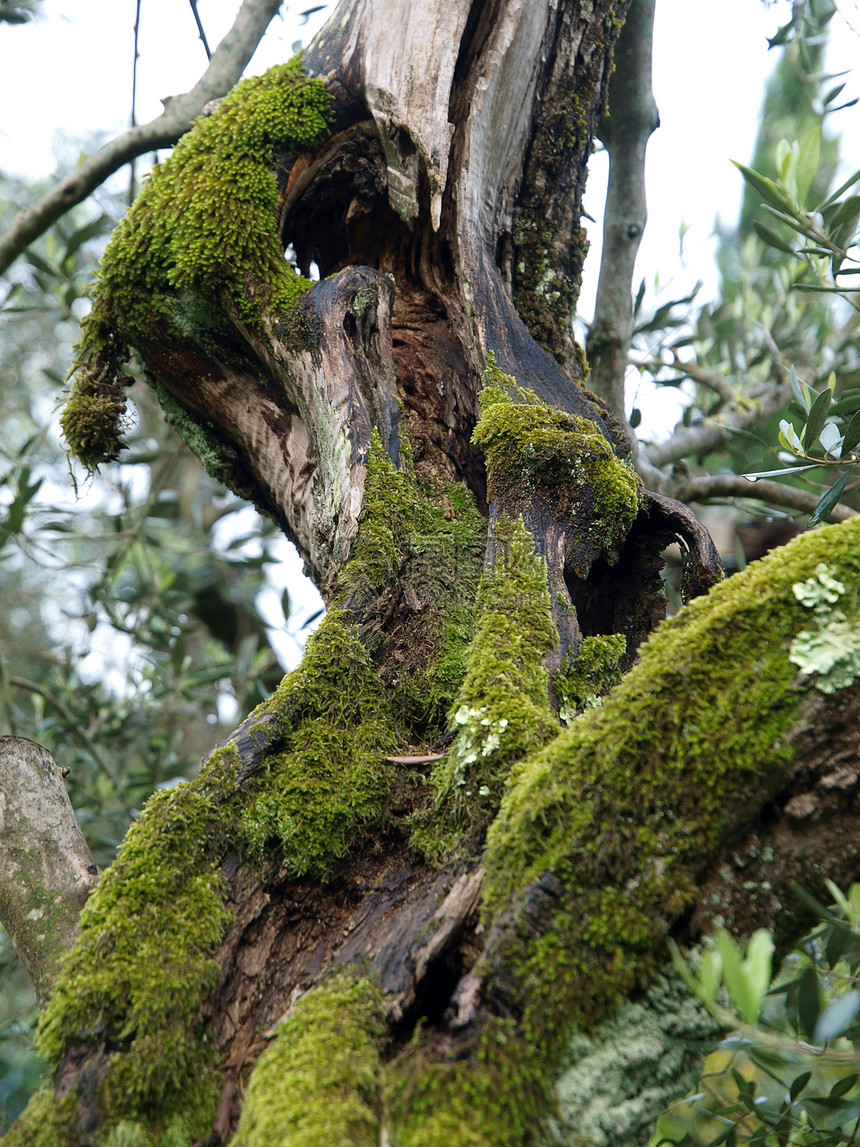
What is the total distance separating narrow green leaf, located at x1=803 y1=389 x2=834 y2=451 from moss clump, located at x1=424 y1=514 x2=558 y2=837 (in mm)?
792

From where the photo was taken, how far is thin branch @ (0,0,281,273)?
11.6 feet

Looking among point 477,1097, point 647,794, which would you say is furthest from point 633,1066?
point 647,794

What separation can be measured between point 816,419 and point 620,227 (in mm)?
2544

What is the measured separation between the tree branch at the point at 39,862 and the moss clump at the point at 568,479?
4.69ft

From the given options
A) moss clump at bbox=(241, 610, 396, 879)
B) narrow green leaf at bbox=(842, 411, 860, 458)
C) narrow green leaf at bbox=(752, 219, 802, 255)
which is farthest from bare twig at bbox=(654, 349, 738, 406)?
moss clump at bbox=(241, 610, 396, 879)

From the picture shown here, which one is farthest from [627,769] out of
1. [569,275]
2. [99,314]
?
[99,314]

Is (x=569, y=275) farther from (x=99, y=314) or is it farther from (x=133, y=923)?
(x=133, y=923)

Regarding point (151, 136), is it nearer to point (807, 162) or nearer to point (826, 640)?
point (807, 162)

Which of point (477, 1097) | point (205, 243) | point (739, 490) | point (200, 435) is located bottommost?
point (477, 1097)

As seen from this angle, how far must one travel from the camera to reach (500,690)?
68.6 inches

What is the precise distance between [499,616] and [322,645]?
0.46 metres

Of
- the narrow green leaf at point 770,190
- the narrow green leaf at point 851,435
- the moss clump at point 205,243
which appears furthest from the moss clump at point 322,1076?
the narrow green leaf at point 770,190

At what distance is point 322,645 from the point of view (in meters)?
1.98

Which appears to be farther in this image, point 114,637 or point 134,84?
point 114,637
